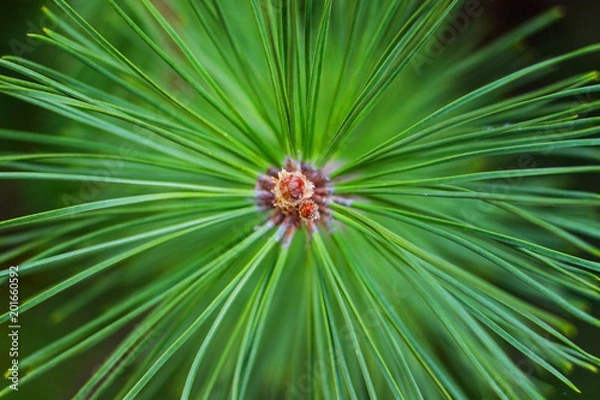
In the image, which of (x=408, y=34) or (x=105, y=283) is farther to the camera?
(x=105, y=283)

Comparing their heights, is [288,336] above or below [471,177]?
below

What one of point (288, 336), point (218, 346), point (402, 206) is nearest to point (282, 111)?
point (402, 206)

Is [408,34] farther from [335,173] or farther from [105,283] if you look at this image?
[105,283]

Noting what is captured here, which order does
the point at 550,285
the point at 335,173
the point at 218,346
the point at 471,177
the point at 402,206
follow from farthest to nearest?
1. the point at 218,346
2. the point at 550,285
3. the point at 402,206
4. the point at 335,173
5. the point at 471,177

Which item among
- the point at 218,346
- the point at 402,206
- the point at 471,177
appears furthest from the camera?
the point at 218,346

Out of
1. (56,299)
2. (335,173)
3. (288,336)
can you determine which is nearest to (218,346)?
(288,336)

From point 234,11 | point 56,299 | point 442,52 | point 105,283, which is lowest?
point 56,299
